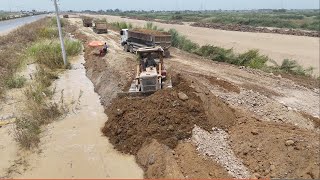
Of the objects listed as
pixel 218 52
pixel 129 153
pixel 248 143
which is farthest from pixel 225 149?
pixel 218 52

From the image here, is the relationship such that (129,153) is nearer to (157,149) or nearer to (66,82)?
(157,149)

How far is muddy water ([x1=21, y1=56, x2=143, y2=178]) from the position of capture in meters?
11.1

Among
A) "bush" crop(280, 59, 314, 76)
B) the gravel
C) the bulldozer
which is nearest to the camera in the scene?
the gravel

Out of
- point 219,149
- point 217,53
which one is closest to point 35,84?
point 219,149

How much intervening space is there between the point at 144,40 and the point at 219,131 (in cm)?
1709

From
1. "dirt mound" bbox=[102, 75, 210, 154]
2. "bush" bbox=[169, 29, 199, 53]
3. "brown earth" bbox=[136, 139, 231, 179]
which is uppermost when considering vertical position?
"dirt mound" bbox=[102, 75, 210, 154]

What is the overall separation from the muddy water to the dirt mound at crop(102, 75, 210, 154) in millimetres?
545

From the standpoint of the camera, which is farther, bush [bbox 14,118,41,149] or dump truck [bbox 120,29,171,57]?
dump truck [bbox 120,29,171,57]

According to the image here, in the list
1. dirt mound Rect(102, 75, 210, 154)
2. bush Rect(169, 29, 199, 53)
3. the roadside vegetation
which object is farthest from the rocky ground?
bush Rect(169, 29, 199, 53)

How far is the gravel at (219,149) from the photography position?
33.3 ft

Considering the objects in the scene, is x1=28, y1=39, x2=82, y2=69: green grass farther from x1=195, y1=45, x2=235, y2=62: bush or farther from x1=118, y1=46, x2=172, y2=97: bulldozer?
x1=118, y1=46, x2=172, y2=97: bulldozer

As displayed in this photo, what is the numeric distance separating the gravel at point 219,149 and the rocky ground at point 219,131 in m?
0.03

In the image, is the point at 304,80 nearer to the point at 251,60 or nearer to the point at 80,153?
the point at 251,60

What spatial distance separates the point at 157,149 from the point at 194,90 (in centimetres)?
388
